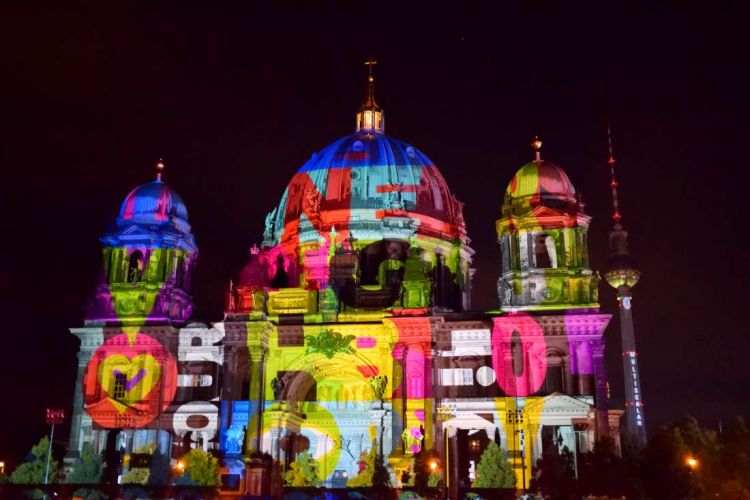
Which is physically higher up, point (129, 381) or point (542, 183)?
point (542, 183)

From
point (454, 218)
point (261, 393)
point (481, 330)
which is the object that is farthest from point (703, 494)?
point (454, 218)

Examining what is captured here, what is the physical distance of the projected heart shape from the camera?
199 ft

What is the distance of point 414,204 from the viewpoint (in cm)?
7088

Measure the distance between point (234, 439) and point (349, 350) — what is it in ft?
30.9

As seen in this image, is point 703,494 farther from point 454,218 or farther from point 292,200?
point 292,200

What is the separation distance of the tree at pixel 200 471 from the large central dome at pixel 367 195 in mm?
22531

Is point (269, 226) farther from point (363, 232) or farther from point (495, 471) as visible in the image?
point (495, 471)

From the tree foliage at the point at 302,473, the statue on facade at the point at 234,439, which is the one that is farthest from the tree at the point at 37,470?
the tree foliage at the point at 302,473

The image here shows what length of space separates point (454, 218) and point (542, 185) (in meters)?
12.8

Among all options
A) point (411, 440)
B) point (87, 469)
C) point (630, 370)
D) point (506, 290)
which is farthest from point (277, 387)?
point (630, 370)

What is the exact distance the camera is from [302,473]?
5422cm

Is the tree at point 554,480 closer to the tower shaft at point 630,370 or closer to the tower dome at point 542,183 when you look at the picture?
the tower dome at point 542,183

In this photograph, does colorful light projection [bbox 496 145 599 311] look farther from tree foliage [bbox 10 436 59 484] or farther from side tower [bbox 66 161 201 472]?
tree foliage [bbox 10 436 59 484]

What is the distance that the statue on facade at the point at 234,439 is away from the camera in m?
54.1
